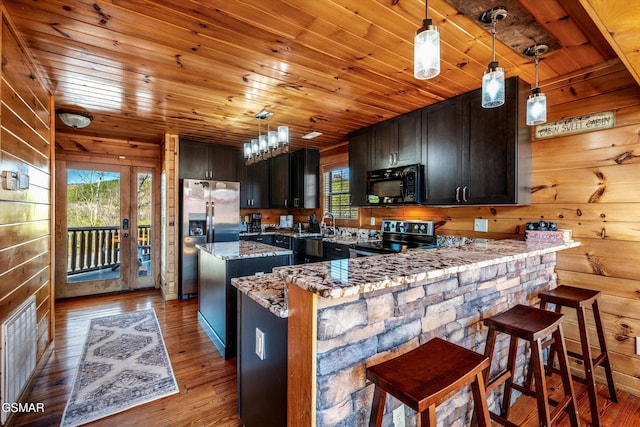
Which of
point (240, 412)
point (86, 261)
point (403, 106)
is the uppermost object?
point (403, 106)

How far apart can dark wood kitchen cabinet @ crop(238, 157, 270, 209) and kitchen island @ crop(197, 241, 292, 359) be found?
82.5 inches

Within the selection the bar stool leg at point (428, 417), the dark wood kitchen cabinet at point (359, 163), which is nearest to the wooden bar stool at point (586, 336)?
the bar stool leg at point (428, 417)

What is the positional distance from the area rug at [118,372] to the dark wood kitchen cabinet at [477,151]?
283 centimetres

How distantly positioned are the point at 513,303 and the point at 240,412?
1919 mm

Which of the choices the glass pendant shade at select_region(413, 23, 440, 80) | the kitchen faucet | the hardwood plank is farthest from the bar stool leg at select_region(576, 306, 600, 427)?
the kitchen faucet

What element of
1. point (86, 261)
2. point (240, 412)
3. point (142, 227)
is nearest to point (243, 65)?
point (240, 412)

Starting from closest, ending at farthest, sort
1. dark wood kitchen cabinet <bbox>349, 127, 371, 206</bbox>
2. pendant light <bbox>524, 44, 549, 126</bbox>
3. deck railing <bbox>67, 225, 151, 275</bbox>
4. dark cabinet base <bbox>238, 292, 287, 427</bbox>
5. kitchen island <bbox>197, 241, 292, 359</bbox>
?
dark cabinet base <bbox>238, 292, 287, 427</bbox>
pendant light <bbox>524, 44, 549, 126</bbox>
kitchen island <bbox>197, 241, 292, 359</bbox>
dark wood kitchen cabinet <bbox>349, 127, 371, 206</bbox>
deck railing <bbox>67, 225, 151, 275</bbox>

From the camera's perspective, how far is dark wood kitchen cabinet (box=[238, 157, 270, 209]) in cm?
516

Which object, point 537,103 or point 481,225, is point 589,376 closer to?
point 481,225

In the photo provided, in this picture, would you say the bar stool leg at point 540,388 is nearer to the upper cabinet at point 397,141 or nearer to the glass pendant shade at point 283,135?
the upper cabinet at point 397,141

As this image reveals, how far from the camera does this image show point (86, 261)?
447 centimetres

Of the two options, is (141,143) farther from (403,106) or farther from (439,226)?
(439,226)

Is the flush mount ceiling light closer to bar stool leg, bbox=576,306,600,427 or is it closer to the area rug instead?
the area rug

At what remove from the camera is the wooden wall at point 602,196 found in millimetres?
2098
